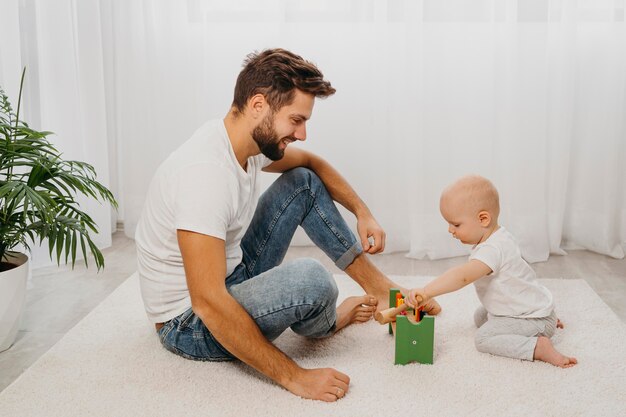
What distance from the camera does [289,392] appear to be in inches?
71.2

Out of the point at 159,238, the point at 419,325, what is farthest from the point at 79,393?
the point at 419,325

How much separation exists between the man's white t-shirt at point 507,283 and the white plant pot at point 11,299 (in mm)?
A: 1344

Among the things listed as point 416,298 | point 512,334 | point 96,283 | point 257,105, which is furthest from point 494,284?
point 96,283

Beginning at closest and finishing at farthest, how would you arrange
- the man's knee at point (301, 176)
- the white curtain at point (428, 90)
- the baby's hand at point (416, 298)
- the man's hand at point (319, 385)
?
the man's hand at point (319, 385), the baby's hand at point (416, 298), the man's knee at point (301, 176), the white curtain at point (428, 90)

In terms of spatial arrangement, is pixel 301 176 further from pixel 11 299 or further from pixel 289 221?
pixel 11 299

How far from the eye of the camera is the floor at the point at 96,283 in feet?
7.21

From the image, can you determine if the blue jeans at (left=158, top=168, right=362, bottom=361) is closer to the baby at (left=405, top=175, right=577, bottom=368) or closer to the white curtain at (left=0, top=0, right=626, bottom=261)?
the baby at (left=405, top=175, right=577, bottom=368)

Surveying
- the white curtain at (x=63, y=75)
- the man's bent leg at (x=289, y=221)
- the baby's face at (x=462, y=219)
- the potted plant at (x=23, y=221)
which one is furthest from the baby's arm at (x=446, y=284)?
Result: the white curtain at (x=63, y=75)

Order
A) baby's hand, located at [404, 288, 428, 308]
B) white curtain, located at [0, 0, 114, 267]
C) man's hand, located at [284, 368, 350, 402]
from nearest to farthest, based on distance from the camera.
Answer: man's hand, located at [284, 368, 350, 402] < baby's hand, located at [404, 288, 428, 308] < white curtain, located at [0, 0, 114, 267]

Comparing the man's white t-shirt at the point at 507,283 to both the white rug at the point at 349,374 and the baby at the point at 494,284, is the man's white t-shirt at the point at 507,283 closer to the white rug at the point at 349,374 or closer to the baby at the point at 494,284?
the baby at the point at 494,284

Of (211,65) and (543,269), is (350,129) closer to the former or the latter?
(211,65)

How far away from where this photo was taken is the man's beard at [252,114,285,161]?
Result: 72.7 inches

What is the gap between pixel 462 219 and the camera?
2020 millimetres

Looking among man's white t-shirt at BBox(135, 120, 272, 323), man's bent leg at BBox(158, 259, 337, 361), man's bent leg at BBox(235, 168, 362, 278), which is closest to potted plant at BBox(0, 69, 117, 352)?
man's white t-shirt at BBox(135, 120, 272, 323)
